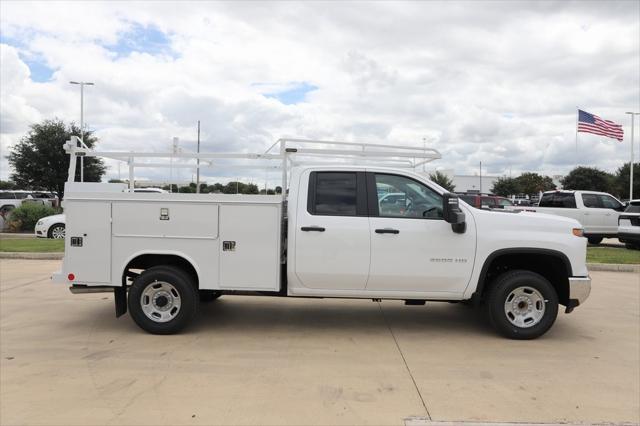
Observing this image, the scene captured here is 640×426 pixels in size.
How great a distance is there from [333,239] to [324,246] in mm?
126

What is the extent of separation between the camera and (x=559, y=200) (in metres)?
17.8

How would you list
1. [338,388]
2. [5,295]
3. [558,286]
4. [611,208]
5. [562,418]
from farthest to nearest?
Answer: [611,208] < [5,295] < [558,286] < [338,388] < [562,418]

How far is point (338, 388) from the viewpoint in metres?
4.32

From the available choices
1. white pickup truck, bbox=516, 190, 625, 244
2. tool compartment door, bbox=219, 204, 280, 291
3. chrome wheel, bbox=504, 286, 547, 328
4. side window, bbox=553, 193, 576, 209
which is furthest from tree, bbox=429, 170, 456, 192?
white pickup truck, bbox=516, 190, 625, 244

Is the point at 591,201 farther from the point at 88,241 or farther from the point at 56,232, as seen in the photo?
the point at 56,232

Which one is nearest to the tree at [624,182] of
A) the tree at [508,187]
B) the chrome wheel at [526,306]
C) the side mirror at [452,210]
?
the tree at [508,187]

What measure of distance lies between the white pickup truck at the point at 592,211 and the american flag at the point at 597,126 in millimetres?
12339

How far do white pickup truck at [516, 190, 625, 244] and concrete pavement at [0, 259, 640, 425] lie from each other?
11001 mm

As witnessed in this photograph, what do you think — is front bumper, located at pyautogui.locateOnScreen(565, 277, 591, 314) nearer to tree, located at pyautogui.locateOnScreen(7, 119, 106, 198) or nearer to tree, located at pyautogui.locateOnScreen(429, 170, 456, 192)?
tree, located at pyautogui.locateOnScreen(429, 170, 456, 192)

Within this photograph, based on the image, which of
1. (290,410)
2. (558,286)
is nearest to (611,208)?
(558,286)

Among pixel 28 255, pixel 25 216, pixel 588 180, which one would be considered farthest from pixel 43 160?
pixel 588 180

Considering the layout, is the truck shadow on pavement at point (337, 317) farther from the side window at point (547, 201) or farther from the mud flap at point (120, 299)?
the side window at point (547, 201)

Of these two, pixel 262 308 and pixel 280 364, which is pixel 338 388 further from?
pixel 262 308

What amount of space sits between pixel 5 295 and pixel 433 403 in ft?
22.4
